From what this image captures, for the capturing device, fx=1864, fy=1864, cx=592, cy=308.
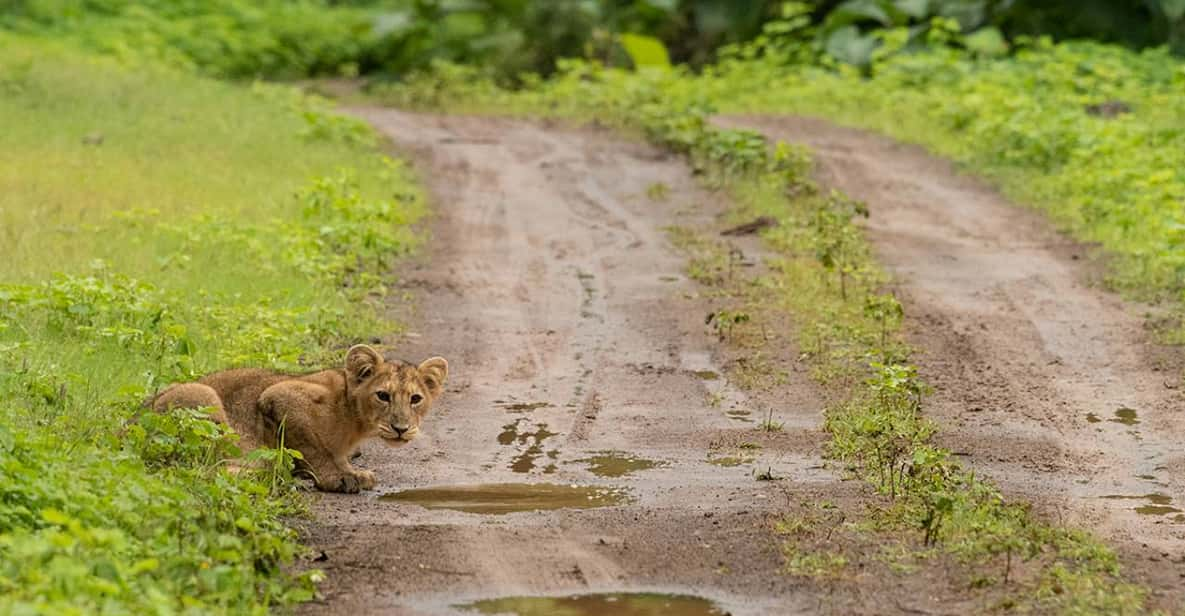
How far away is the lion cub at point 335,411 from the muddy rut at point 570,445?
0.24 metres

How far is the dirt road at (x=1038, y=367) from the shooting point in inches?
356

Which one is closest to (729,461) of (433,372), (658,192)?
(433,372)

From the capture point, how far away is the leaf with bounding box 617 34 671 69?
99.6ft

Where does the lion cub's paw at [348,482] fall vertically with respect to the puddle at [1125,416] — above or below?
above

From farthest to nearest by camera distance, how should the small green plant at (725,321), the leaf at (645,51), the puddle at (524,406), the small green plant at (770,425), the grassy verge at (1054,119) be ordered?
the leaf at (645,51) → the grassy verge at (1054,119) → the small green plant at (725,321) → the puddle at (524,406) → the small green plant at (770,425)

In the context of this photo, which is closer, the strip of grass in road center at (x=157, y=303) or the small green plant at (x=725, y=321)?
the strip of grass in road center at (x=157, y=303)

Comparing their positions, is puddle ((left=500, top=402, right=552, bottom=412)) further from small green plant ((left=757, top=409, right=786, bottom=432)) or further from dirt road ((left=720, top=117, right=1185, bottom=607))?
dirt road ((left=720, top=117, right=1185, bottom=607))

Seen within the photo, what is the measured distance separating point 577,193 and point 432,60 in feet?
44.0

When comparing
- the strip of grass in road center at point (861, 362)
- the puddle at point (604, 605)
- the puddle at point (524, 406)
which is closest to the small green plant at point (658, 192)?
the strip of grass in road center at point (861, 362)

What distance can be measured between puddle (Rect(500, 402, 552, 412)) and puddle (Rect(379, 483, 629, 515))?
5.57ft

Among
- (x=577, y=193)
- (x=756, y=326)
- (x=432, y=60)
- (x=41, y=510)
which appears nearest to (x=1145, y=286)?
(x=756, y=326)

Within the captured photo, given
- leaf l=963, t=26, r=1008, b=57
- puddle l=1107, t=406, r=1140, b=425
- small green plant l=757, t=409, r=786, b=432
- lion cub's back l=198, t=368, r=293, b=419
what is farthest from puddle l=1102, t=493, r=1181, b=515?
leaf l=963, t=26, r=1008, b=57

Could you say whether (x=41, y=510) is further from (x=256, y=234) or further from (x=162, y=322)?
(x=256, y=234)

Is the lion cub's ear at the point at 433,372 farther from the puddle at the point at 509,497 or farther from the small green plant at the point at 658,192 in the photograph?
the small green plant at the point at 658,192
